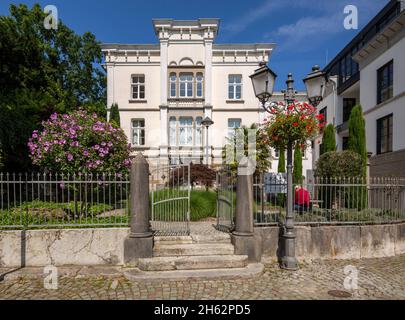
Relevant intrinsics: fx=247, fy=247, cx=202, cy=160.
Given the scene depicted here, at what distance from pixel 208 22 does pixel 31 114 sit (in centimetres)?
1662

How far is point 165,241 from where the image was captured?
6.18 m

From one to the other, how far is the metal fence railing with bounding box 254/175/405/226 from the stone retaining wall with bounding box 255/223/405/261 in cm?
20

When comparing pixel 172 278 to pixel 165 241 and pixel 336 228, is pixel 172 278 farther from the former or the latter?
pixel 336 228

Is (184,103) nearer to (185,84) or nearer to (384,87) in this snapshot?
(185,84)

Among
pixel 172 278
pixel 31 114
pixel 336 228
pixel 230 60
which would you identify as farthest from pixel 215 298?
pixel 230 60

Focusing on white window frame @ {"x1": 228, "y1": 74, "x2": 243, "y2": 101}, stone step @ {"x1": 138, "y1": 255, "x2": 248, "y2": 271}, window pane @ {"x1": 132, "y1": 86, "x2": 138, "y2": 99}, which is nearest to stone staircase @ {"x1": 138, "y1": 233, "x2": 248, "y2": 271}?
stone step @ {"x1": 138, "y1": 255, "x2": 248, "y2": 271}

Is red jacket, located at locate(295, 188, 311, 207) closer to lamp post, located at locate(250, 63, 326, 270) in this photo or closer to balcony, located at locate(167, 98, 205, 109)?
lamp post, located at locate(250, 63, 326, 270)

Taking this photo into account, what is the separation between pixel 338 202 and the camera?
23.2ft

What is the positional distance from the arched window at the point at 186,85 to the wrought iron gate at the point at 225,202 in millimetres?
16696

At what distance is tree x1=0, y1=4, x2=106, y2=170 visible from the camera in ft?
35.5

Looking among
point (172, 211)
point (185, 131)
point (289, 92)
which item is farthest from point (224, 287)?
point (185, 131)

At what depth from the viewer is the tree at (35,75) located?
35.5ft

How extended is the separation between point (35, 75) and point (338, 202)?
2061cm

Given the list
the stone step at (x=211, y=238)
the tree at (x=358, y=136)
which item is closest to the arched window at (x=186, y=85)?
the tree at (x=358, y=136)
